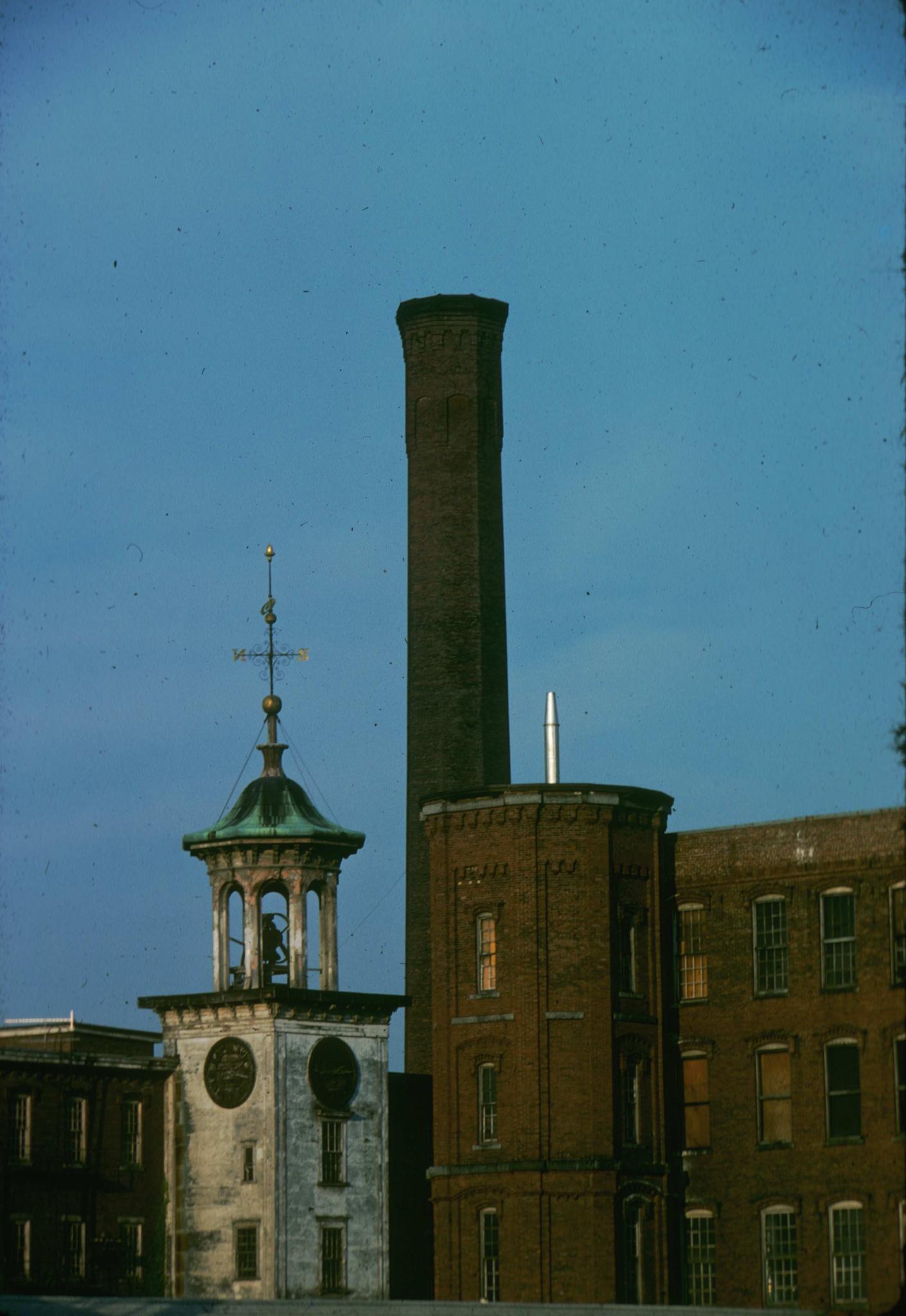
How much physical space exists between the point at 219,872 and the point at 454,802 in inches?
245

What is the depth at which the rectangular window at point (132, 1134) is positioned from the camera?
63156 millimetres

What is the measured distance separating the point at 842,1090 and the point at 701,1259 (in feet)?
17.7

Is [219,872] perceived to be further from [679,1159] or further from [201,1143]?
[679,1159]

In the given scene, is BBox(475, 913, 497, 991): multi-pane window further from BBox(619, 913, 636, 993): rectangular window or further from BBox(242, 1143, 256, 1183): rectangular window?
BBox(242, 1143, 256, 1183): rectangular window

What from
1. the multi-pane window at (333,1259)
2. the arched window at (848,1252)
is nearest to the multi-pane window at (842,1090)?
the arched window at (848,1252)

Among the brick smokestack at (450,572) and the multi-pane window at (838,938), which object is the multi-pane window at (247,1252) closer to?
the brick smokestack at (450,572)

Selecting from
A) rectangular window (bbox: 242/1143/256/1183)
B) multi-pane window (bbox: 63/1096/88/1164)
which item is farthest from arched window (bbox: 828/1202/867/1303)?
multi-pane window (bbox: 63/1096/88/1164)

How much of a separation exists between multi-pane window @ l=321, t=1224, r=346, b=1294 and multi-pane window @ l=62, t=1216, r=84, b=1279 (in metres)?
5.88

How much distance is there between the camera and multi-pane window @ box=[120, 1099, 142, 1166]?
63.2 metres

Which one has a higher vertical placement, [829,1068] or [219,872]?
[219,872]

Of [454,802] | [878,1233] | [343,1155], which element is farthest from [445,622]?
[878,1233]

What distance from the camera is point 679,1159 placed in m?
64.2

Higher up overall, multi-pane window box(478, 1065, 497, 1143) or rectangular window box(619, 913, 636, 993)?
rectangular window box(619, 913, 636, 993)

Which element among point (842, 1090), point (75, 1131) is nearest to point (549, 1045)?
point (842, 1090)
